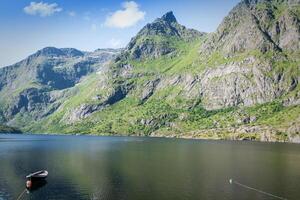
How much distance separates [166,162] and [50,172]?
188 feet

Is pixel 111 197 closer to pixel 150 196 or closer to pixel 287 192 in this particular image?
pixel 150 196

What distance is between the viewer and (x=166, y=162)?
7151 inches

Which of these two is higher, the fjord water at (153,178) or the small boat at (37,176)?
the small boat at (37,176)

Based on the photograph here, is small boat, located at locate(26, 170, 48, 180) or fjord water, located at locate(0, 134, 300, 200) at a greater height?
small boat, located at locate(26, 170, 48, 180)

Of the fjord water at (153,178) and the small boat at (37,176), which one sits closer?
the fjord water at (153,178)

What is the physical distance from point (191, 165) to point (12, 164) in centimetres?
8120

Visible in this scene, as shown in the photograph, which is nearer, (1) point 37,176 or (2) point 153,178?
(1) point 37,176

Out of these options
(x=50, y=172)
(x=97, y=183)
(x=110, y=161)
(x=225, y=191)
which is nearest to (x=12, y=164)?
(x=50, y=172)

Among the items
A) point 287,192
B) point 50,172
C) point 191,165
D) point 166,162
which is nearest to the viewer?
point 287,192

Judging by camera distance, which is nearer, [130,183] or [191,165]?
[130,183]

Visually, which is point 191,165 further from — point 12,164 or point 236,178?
point 12,164

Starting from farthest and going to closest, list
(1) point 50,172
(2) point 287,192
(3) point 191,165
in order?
(3) point 191,165, (1) point 50,172, (2) point 287,192

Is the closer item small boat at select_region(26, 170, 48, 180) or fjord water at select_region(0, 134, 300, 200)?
fjord water at select_region(0, 134, 300, 200)

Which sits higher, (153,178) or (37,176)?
(37,176)
